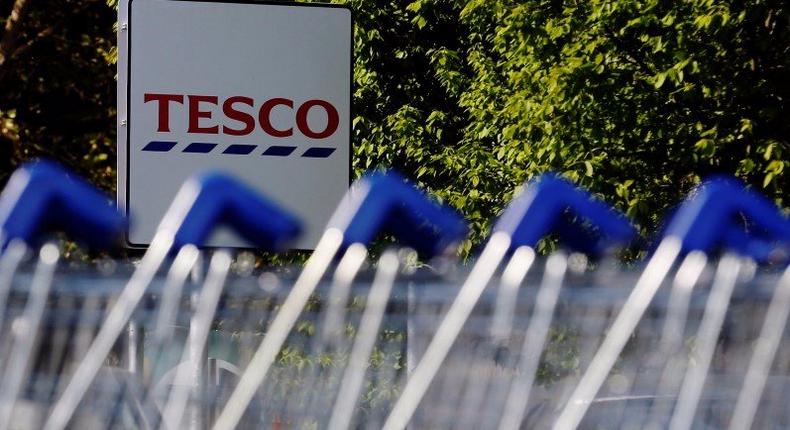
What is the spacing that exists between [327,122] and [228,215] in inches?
151

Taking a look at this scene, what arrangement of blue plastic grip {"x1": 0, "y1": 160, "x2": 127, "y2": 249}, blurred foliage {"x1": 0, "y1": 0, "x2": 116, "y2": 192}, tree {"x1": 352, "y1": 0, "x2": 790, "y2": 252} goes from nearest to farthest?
blue plastic grip {"x1": 0, "y1": 160, "x2": 127, "y2": 249}, tree {"x1": 352, "y1": 0, "x2": 790, "y2": 252}, blurred foliage {"x1": 0, "y1": 0, "x2": 116, "y2": 192}

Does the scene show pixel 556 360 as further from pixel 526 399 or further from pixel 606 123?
pixel 606 123

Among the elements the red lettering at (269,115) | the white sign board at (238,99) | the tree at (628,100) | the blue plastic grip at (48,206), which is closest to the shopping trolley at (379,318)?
the blue plastic grip at (48,206)

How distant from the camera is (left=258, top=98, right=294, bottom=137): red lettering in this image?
762 cm

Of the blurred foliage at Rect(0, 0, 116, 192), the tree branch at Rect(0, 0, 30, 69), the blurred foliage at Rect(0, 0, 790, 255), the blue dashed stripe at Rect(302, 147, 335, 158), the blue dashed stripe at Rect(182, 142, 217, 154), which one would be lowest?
the blurred foliage at Rect(0, 0, 116, 192)

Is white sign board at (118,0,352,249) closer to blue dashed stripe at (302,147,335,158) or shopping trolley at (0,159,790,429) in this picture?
blue dashed stripe at (302,147,335,158)

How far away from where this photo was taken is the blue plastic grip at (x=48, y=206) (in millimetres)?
3865

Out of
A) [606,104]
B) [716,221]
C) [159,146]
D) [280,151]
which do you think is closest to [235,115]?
[280,151]

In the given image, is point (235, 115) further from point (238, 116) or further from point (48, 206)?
point (48, 206)

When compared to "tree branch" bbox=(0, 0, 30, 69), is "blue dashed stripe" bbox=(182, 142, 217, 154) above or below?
above

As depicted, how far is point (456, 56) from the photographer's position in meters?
11.3

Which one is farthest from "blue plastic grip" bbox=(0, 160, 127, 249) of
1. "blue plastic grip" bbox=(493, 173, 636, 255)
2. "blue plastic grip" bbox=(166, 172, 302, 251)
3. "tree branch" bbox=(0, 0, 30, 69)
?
"tree branch" bbox=(0, 0, 30, 69)

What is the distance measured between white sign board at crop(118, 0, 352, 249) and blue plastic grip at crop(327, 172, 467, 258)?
3521mm

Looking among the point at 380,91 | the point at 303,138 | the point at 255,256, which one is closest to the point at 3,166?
the point at 380,91
